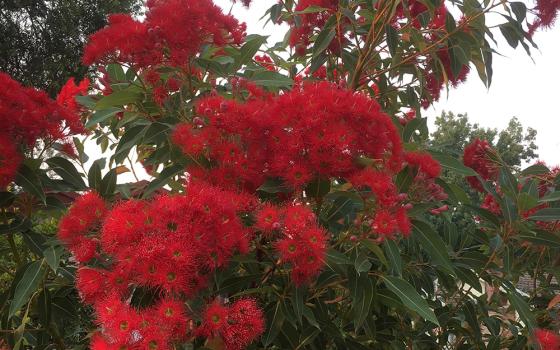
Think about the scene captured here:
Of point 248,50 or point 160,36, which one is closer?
point 160,36

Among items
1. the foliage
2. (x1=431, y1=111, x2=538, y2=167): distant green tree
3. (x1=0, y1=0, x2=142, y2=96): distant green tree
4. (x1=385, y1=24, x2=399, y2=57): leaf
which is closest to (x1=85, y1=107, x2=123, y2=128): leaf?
the foliage

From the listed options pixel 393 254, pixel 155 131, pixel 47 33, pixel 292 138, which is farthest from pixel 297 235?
pixel 47 33

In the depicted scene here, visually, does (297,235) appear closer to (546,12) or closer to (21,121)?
(21,121)

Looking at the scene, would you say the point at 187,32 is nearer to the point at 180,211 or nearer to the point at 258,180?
the point at 258,180

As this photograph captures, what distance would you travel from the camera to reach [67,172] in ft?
6.27

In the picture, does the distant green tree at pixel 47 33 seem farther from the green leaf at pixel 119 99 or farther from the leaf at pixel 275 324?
the leaf at pixel 275 324

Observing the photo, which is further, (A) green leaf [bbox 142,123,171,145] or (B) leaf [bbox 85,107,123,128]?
(B) leaf [bbox 85,107,123,128]

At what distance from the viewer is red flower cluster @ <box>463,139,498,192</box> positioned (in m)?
2.33

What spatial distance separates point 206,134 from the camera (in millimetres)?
1363

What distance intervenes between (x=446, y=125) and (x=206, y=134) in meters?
44.4

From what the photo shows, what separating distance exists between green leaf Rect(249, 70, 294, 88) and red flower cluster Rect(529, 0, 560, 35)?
3.37 feet

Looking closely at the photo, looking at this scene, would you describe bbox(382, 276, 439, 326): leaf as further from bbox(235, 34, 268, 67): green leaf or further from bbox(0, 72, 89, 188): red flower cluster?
bbox(0, 72, 89, 188): red flower cluster

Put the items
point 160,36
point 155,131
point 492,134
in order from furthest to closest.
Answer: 1. point 492,134
2. point 155,131
3. point 160,36

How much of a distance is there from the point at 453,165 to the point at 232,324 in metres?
0.98
